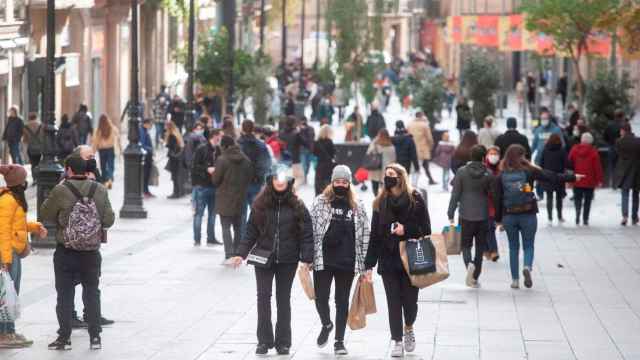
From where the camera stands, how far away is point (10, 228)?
48.6 ft

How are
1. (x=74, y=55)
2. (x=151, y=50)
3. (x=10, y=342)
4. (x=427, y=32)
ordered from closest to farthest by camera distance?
(x=10, y=342)
(x=74, y=55)
(x=151, y=50)
(x=427, y=32)

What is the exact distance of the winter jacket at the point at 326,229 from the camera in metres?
14.5

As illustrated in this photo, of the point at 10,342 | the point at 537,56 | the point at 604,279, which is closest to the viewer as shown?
the point at 10,342

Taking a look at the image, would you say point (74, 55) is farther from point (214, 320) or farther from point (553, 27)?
point (214, 320)

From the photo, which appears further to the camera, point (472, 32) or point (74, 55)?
point (472, 32)

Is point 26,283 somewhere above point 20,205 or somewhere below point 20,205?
below

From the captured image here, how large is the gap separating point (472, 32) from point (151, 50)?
11.7 meters

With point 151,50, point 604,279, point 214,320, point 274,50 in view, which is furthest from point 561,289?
point 274,50

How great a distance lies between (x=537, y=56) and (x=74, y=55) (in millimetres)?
15174

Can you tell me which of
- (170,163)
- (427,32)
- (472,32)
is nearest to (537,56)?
(472,32)

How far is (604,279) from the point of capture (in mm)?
20609

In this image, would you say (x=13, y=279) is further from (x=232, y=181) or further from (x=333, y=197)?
(x=232, y=181)

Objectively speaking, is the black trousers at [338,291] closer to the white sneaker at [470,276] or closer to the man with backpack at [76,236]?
the man with backpack at [76,236]

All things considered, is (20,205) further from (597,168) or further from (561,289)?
(597,168)
